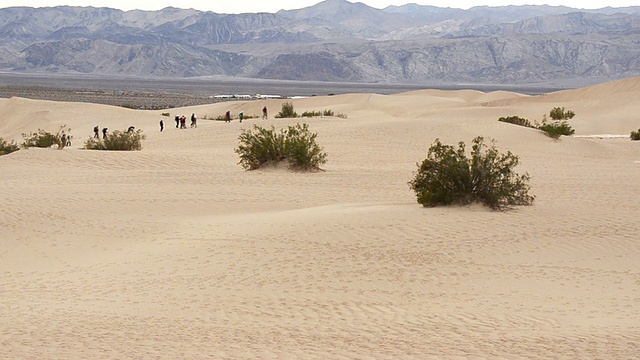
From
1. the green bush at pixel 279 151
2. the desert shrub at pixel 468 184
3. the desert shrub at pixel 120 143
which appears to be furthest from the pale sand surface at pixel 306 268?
the desert shrub at pixel 120 143

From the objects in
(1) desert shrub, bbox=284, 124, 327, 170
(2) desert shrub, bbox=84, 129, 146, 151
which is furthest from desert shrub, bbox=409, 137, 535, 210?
(2) desert shrub, bbox=84, 129, 146, 151

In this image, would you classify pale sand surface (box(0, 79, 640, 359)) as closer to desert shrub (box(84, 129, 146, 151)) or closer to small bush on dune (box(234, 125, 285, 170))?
small bush on dune (box(234, 125, 285, 170))

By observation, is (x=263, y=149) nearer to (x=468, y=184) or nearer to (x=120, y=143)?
(x=468, y=184)

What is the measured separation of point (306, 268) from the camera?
12266 mm

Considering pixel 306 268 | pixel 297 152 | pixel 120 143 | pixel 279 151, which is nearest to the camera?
pixel 306 268

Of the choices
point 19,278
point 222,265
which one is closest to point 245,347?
point 222,265

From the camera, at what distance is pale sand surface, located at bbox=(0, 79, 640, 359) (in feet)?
28.9

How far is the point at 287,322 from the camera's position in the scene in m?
9.70

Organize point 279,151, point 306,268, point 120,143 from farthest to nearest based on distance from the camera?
point 120,143
point 279,151
point 306,268

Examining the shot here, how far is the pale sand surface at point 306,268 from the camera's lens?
880 centimetres

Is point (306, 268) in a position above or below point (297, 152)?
below

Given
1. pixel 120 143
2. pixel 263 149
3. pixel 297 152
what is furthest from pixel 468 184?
pixel 120 143

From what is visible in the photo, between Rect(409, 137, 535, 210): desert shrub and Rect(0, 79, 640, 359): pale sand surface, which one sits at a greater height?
Rect(409, 137, 535, 210): desert shrub

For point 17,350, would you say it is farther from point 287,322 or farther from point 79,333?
point 287,322
